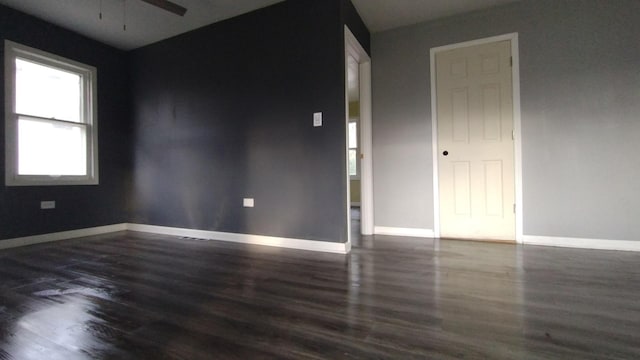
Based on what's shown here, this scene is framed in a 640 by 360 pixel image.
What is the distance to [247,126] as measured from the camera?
10.7ft

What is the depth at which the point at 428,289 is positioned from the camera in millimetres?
1833

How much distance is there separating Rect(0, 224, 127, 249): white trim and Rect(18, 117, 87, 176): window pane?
28.9 inches

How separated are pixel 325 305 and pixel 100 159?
13.0 feet

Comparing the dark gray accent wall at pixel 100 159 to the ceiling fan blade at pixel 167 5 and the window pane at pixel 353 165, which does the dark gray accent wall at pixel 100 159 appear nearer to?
the ceiling fan blade at pixel 167 5

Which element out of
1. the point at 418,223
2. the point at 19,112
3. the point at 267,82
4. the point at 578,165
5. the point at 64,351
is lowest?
the point at 64,351

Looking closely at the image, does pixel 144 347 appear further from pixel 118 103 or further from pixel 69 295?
pixel 118 103

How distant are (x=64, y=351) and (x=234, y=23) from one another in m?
3.30

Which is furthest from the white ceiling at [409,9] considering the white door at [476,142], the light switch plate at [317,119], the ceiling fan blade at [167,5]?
the ceiling fan blade at [167,5]

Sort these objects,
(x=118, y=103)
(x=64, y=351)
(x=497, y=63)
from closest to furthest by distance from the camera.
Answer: (x=64, y=351)
(x=497, y=63)
(x=118, y=103)

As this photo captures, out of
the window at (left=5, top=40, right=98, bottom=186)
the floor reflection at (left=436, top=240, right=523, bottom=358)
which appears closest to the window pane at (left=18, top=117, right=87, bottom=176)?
the window at (left=5, top=40, right=98, bottom=186)

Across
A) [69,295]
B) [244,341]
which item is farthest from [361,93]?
[69,295]

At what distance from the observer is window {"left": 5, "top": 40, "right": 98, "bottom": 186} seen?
318cm

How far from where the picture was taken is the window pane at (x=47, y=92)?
3271 millimetres

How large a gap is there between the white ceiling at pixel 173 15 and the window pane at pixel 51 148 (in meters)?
1.23
